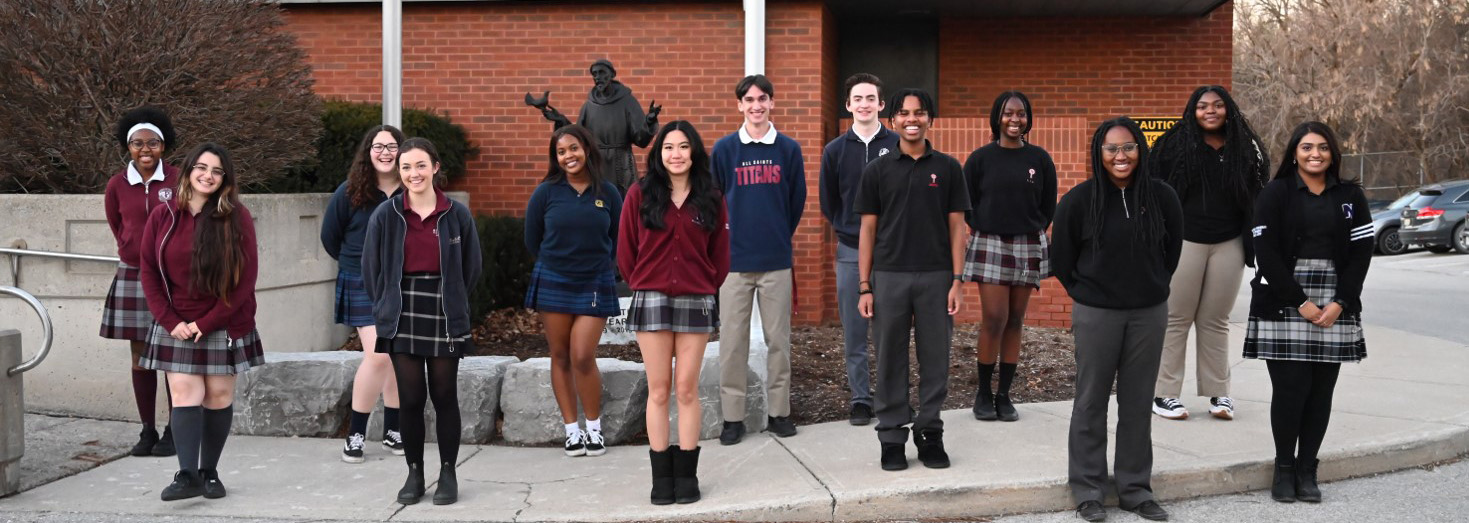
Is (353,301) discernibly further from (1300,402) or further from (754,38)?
(1300,402)

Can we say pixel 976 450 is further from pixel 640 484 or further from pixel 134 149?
pixel 134 149

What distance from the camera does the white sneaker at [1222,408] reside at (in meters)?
6.70

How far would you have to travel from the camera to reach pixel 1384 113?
34.2 m

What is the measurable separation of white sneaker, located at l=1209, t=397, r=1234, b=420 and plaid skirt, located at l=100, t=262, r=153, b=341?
541 cm

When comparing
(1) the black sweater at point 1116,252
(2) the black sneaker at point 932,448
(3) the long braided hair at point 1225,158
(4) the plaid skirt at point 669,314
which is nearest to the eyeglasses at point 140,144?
(4) the plaid skirt at point 669,314

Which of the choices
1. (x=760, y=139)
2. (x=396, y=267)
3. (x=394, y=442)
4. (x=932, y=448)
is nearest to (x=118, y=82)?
(x=394, y=442)

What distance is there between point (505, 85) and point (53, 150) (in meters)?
4.43

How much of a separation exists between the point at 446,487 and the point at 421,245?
3.42ft

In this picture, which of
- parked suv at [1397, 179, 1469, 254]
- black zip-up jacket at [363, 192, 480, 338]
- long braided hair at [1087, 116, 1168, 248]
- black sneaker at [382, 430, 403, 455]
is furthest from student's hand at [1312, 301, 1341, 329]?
parked suv at [1397, 179, 1469, 254]

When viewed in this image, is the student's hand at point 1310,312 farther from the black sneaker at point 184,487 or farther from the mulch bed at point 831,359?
the black sneaker at point 184,487

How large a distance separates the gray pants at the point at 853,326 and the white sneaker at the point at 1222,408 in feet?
5.91

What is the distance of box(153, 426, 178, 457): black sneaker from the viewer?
6.47 m

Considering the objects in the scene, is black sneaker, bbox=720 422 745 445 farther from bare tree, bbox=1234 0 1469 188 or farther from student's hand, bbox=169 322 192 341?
bare tree, bbox=1234 0 1469 188

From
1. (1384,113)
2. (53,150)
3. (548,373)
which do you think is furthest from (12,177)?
(1384,113)
